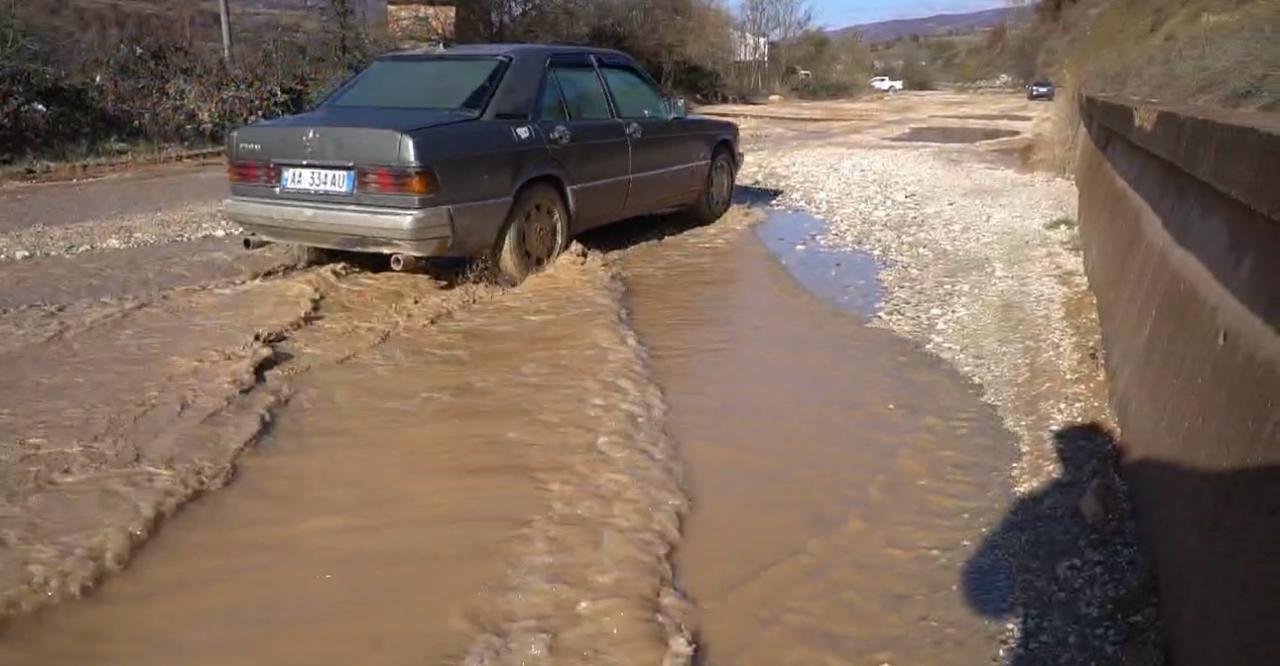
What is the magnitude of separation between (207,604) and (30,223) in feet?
26.5

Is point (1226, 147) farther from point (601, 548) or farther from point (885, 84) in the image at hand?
point (885, 84)

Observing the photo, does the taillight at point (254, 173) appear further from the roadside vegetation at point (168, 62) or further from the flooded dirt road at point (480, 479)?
the roadside vegetation at point (168, 62)

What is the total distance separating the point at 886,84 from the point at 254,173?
6667 cm

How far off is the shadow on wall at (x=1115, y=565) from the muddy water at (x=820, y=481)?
5.0 inches

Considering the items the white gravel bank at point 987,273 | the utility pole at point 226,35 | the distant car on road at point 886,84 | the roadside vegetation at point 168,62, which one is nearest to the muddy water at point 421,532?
the white gravel bank at point 987,273

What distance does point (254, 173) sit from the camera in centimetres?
667

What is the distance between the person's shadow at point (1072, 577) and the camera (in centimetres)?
299

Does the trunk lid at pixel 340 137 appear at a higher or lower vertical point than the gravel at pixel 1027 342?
higher

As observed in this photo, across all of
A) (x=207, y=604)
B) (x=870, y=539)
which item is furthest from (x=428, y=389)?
(x=870, y=539)

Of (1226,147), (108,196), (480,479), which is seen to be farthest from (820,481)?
(108,196)

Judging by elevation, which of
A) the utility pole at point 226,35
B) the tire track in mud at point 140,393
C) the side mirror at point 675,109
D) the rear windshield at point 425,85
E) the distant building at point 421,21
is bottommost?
the tire track in mud at point 140,393

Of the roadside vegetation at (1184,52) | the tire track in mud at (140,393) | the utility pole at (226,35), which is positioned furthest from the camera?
the utility pole at (226,35)

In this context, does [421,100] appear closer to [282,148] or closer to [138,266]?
[282,148]

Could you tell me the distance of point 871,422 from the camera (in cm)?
481
